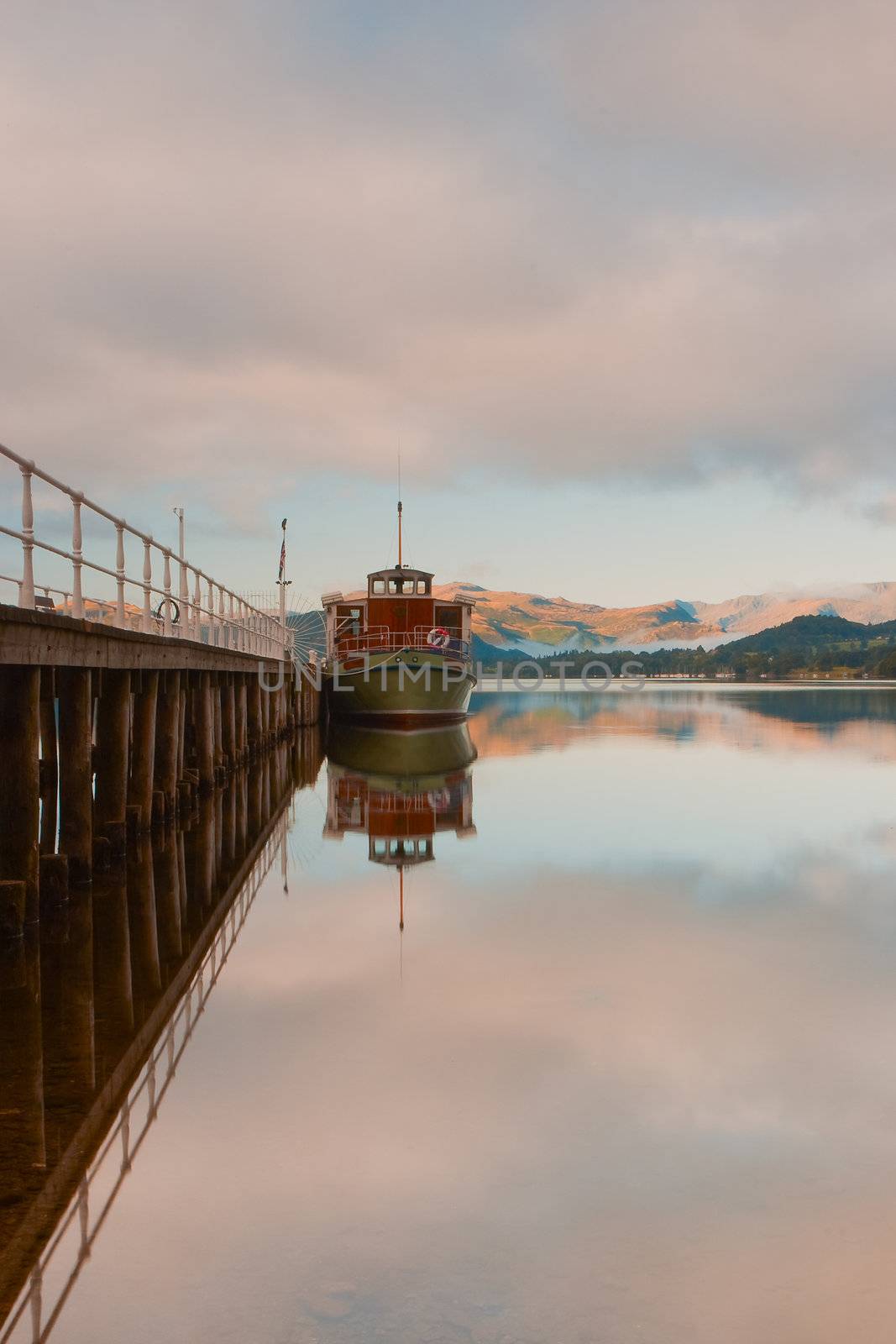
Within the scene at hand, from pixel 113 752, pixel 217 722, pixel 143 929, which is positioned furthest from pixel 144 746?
pixel 217 722

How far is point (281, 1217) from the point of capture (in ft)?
17.0

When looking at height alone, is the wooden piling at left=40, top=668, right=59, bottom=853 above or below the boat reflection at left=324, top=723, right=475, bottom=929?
above

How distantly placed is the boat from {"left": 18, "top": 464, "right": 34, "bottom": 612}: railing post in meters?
27.8

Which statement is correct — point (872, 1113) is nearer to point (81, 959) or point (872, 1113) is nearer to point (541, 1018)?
point (541, 1018)

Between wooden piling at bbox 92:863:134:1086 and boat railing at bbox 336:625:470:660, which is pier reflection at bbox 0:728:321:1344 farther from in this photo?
boat railing at bbox 336:625:470:660

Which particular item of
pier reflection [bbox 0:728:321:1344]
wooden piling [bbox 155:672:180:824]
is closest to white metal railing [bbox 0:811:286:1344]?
pier reflection [bbox 0:728:321:1344]

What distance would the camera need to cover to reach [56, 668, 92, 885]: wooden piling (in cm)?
1204

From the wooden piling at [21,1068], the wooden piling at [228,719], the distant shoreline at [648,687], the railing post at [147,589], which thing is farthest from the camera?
the distant shoreline at [648,687]

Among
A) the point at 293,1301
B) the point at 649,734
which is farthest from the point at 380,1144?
the point at 649,734

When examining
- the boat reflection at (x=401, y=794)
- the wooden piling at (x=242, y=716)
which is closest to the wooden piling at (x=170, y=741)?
the boat reflection at (x=401, y=794)

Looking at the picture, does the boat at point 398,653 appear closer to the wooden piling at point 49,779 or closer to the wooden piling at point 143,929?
the wooden piling at point 49,779

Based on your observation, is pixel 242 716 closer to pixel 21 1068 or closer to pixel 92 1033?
pixel 92 1033

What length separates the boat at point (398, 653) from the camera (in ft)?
127

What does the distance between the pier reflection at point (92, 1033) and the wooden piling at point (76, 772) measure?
374 mm
